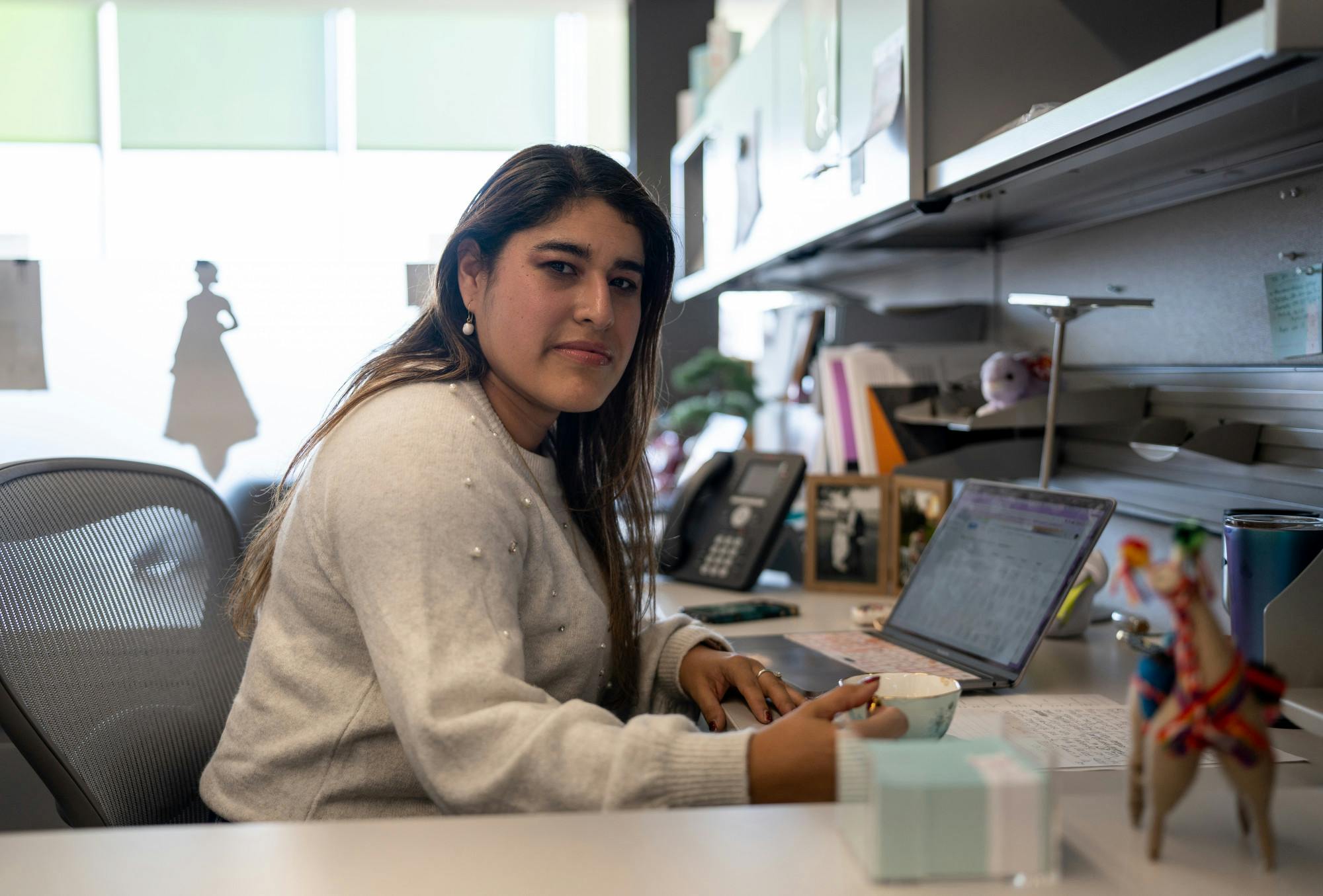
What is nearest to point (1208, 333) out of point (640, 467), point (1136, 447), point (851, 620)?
point (1136, 447)

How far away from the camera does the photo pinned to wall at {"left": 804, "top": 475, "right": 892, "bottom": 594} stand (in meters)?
1.79

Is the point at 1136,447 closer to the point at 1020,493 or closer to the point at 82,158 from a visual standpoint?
the point at 1020,493

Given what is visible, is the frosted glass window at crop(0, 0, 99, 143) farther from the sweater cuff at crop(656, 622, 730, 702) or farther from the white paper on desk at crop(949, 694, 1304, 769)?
the white paper on desk at crop(949, 694, 1304, 769)

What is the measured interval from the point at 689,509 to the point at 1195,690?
1.47 meters

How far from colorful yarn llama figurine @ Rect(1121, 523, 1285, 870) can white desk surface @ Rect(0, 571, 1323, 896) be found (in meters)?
0.06

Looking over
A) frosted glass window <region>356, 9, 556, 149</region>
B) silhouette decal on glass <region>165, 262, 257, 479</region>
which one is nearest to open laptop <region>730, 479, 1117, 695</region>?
silhouette decal on glass <region>165, 262, 257, 479</region>

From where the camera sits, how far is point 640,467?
138 cm

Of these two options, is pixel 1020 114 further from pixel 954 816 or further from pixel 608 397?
pixel 954 816

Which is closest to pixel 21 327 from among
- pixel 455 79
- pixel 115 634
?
pixel 115 634

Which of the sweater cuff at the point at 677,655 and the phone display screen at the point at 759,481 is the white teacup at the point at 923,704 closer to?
the sweater cuff at the point at 677,655

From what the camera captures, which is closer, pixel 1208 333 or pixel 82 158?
pixel 1208 333

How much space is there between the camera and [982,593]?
1284mm

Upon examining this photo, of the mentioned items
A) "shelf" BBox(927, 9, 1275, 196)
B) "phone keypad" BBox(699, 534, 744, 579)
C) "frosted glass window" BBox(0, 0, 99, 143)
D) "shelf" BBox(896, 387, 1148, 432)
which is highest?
"frosted glass window" BBox(0, 0, 99, 143)

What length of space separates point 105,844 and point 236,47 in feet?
13.5
